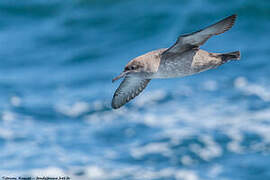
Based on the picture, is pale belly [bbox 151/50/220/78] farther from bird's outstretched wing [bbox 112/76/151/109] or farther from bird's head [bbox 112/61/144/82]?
bird's outstretched wing [bbox 112/76/151/109]

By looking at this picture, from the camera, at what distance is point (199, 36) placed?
6.77 m

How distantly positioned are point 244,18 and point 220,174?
1264 cm

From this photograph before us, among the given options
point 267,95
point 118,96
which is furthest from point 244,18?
point 118,96

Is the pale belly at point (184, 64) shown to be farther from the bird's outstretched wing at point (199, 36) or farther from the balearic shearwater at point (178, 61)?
the bird's outstretched wing at point (199, 36)

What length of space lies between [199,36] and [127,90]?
89.9 inches

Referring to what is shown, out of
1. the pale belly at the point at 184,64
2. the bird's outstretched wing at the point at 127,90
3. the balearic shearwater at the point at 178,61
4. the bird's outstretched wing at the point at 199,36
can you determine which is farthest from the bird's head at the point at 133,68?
the bird's outstretched wing at the point at 127,90

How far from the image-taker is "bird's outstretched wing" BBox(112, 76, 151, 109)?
851cm

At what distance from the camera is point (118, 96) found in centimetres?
873

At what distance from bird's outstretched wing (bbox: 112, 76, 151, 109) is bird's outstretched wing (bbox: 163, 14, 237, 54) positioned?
5.56 feet

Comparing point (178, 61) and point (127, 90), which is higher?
point (127, 90)

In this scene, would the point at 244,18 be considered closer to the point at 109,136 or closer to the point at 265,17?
the point at 265,17

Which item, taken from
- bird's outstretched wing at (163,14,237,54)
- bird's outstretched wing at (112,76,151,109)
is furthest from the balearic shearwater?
bird's outstretched wing at (112,76,151,109)

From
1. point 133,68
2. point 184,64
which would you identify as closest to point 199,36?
point 184,64

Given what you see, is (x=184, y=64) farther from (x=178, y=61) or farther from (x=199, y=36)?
(x=199, y=36)
